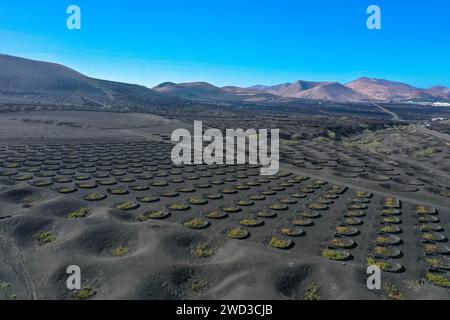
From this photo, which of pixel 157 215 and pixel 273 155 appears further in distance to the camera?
pixel 273 155

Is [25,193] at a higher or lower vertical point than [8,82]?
lower

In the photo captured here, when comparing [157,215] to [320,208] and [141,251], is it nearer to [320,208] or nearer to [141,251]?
[141,251]

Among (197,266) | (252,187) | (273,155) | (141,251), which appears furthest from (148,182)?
(273,155)

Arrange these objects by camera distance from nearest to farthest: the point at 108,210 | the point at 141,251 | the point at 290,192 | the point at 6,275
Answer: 1. the point at 6,275
2. the point at 141,251
3. the point at 108,210
4. the point at 290,192

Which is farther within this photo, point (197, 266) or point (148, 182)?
point (148, 182)

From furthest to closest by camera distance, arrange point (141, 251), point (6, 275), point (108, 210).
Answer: point (108, 210) < point (141, 251) < point (6, 275)

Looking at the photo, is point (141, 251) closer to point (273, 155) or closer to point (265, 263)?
point (265, 263)

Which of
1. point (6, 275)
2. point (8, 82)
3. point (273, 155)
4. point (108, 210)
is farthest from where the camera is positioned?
point (8, 82)

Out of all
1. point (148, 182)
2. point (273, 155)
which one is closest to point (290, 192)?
point (148, 182)

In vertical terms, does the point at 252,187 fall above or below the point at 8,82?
below
